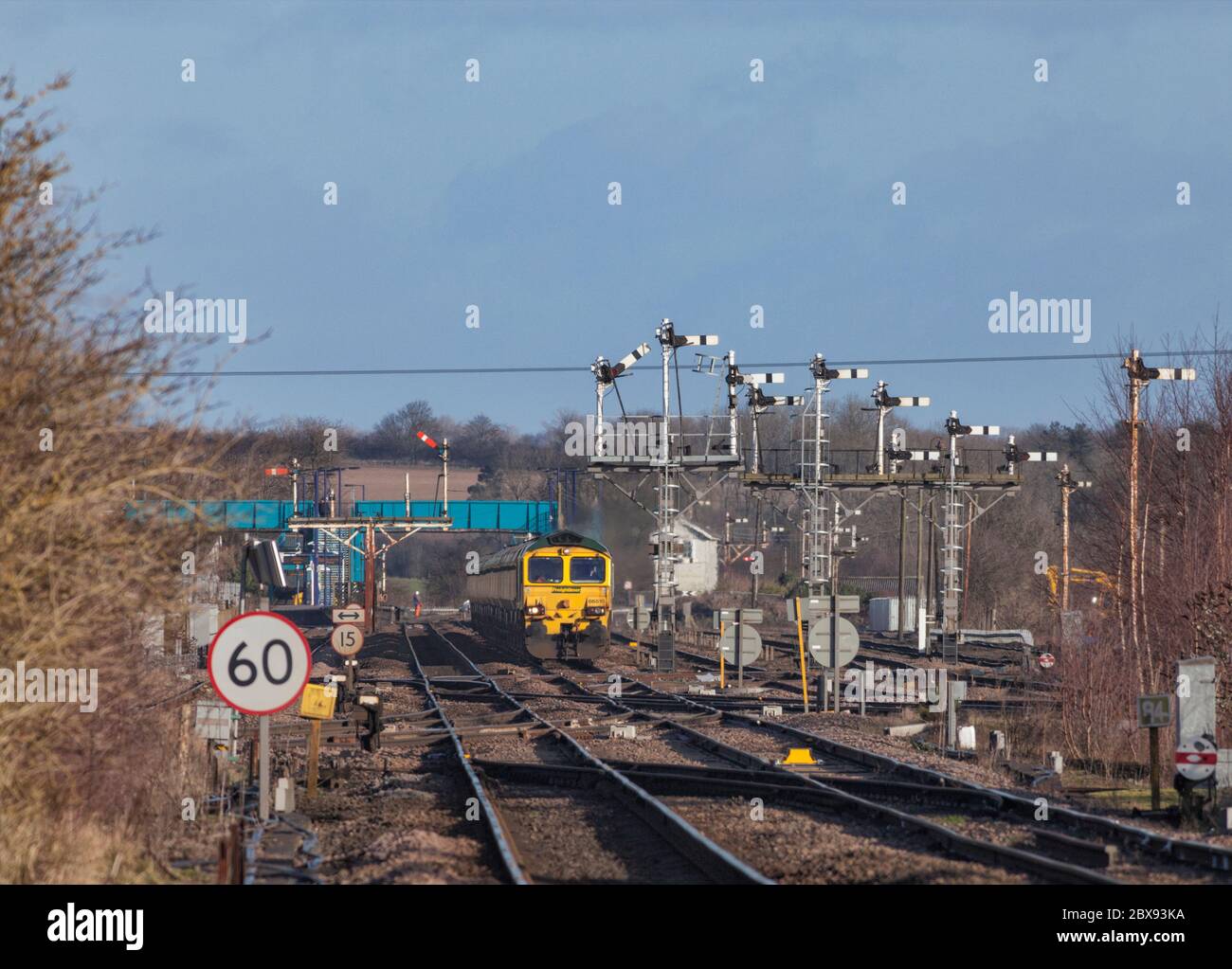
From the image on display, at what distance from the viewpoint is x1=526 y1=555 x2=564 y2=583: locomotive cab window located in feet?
123

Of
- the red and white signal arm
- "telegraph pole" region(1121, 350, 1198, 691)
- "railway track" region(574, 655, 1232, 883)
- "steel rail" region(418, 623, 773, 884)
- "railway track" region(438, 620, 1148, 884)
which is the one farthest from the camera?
"telegraph pole" region(1121, 350, 1198, 691)

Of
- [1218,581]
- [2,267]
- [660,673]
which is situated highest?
[2,267]

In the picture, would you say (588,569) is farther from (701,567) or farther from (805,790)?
(701,567)

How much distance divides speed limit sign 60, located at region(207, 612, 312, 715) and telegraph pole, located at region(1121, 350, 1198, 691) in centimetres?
1725

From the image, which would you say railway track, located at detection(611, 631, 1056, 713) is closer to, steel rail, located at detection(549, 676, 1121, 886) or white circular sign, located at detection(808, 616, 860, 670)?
white circular sign, located at detection(808, 616, 860, 670)

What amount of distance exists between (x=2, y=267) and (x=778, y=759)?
11.1 m

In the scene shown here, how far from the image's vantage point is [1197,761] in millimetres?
12820

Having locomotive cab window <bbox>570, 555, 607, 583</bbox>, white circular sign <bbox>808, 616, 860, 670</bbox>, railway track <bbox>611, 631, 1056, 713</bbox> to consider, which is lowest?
railway track <bbox>611, 631, 1056, 713</bbox>

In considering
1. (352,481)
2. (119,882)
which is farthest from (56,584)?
(352,481)
